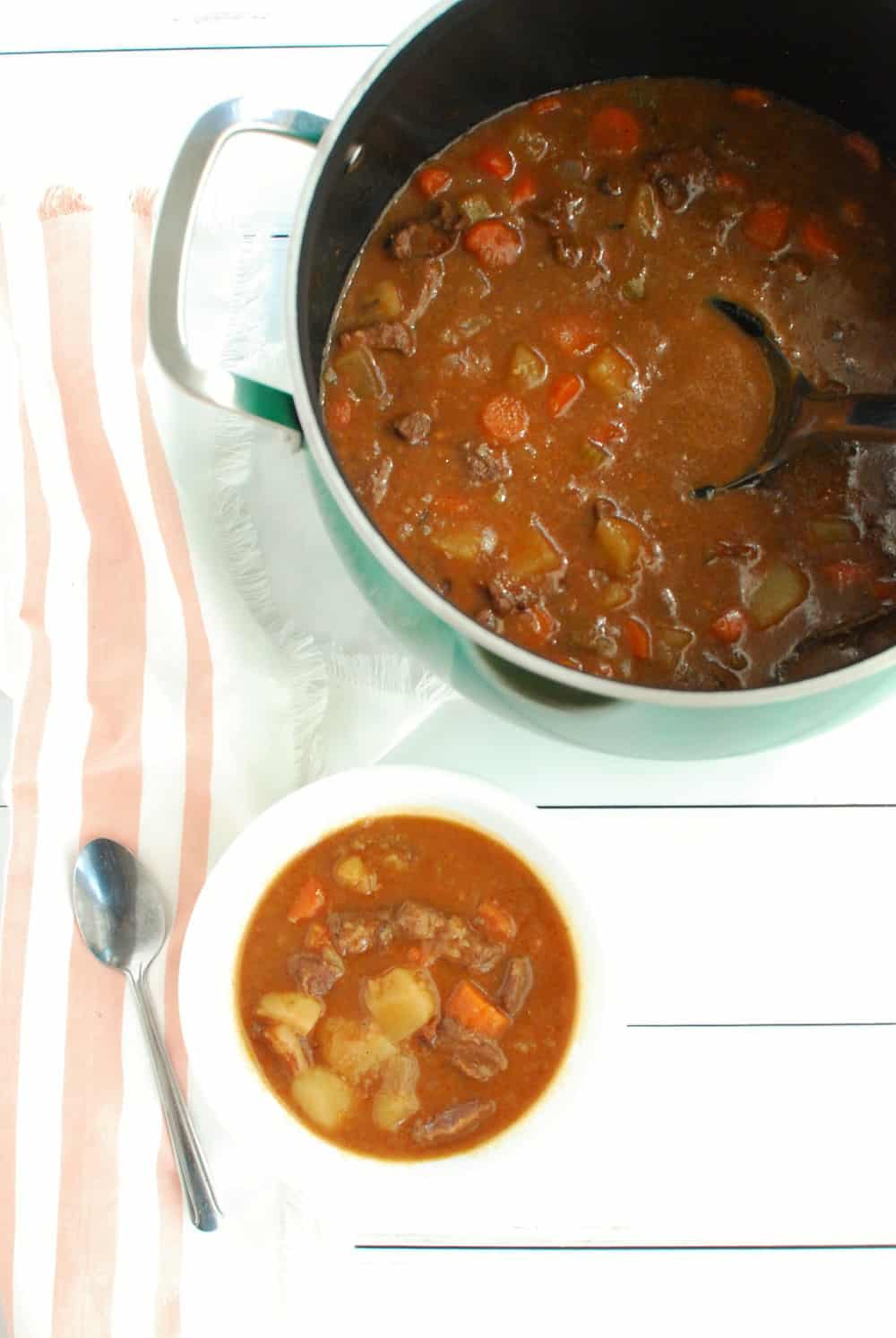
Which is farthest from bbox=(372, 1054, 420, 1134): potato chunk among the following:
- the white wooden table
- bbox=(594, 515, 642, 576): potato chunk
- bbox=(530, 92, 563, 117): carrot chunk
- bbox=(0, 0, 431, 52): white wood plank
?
bbox=(0, 0, 431, 52): white wood plank

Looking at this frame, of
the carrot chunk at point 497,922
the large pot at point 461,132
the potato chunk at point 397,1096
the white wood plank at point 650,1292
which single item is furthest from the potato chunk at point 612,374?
the white wood plank at point 650,1292

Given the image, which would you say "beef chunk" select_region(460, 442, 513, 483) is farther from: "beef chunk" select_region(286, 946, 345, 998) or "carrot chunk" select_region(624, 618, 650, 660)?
"beef chunk" select_region(286, 946, 345, 998)

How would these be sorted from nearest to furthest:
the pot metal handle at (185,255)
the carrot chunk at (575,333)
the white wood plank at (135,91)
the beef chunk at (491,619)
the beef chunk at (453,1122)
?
the pot metal handle at (185,255) → the beef chunk at (491,619) → the carrot chunk at (575,333) → the beef chunk at (453,1122) → the white wood plank at (135,91)

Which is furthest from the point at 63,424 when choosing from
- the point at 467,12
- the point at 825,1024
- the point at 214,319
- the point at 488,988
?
the point at 825,1024

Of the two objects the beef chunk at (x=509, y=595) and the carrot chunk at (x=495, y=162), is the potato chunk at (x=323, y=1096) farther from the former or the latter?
the carrot chunk at (x=495, y=162)

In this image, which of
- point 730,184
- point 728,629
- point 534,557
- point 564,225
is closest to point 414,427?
point 534,557

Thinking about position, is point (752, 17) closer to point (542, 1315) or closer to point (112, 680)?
point (112, 680)
